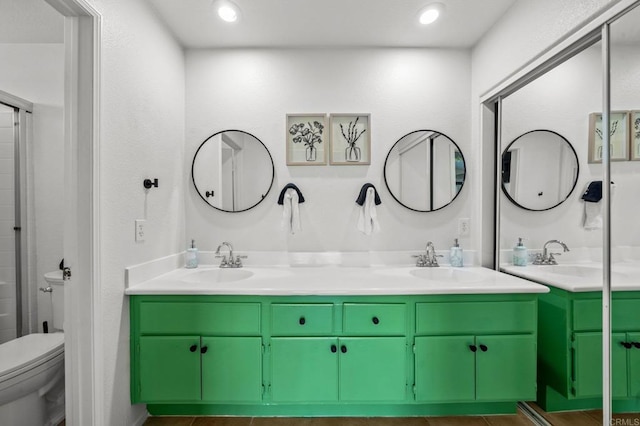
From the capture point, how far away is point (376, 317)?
64.1 inches

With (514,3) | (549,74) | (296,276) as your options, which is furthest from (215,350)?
(514,3)

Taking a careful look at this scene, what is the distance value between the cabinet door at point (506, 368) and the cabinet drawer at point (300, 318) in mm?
838

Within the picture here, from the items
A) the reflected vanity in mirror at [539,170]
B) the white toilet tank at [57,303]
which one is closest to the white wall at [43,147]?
the white toilet tank at [57,303]

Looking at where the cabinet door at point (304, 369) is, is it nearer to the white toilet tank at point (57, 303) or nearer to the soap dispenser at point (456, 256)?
the soap dispenser at point (456, 256)

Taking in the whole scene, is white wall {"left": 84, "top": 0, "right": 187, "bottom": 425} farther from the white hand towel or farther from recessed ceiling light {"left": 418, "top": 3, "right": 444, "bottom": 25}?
recessed ceiling light {"left": 418, "top": 3, "right": 444, "bottom": 25}

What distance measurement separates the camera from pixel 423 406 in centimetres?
175

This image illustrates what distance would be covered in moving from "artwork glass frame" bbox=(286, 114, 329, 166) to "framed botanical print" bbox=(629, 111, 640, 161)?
159 centimetres

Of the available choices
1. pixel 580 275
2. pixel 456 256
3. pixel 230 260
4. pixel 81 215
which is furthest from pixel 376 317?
pixel 81 215

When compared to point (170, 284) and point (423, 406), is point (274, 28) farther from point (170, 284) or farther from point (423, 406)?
point (423, 406)

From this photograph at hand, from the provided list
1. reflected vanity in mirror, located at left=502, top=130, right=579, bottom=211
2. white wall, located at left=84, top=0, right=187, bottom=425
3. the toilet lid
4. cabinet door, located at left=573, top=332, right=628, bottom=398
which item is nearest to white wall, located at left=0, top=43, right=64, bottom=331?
the toilet lid

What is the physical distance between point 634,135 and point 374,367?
5.06 ft

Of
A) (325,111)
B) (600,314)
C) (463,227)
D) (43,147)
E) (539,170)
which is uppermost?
(325,111)

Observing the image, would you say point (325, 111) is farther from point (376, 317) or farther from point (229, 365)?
point (229, 365)

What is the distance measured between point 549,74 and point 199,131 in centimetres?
225
